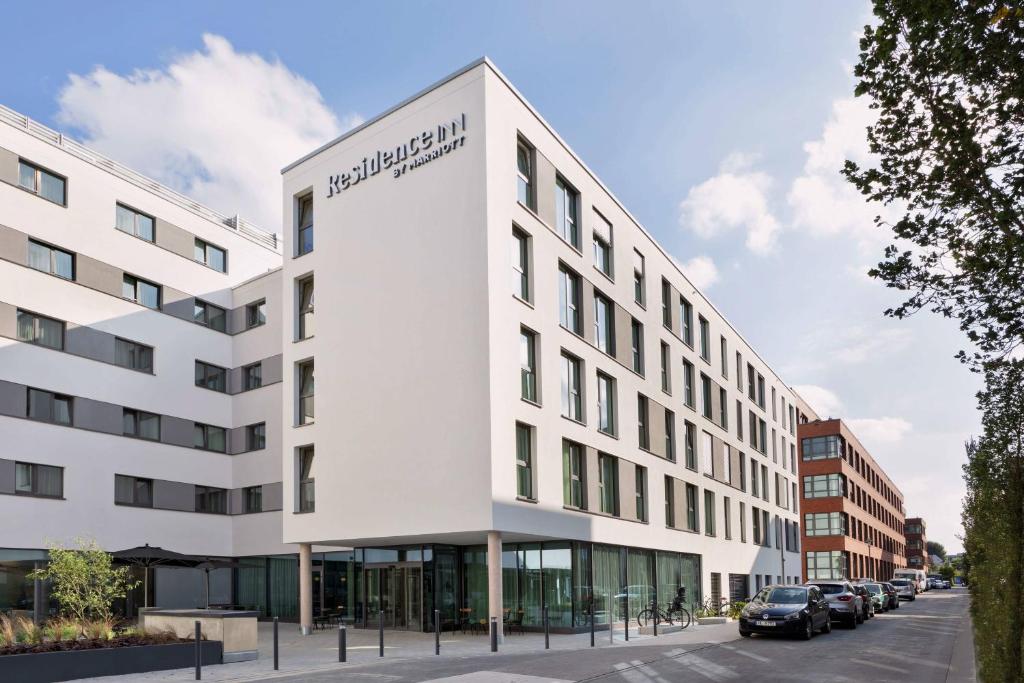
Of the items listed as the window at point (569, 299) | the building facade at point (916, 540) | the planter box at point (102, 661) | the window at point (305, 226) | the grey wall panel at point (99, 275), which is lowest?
the building facade at point (916, 540)

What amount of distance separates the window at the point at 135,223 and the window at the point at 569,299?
54.1 feet

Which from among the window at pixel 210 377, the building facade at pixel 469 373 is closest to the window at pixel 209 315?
the window at pixel 210 377

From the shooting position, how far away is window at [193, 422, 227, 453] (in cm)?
3588

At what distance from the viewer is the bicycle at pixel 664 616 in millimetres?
28691

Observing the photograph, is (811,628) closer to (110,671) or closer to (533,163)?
(533,163)

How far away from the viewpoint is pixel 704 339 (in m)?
42.2

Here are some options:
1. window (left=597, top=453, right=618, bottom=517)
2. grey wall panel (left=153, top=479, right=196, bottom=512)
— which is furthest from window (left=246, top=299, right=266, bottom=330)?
window (left=597, top=453, right=618, bottom=517)

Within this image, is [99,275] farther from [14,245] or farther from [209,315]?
[209,315]

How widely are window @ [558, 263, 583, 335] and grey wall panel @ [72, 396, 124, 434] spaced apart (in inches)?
650

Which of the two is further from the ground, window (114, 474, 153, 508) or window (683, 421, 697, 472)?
window (683, 421, 697, 472)

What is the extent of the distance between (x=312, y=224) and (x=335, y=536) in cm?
958

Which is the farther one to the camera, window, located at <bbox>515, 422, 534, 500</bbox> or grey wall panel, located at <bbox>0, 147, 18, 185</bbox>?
grey wall panel, located at <bbox>0, 147, 18, 185</bbox>

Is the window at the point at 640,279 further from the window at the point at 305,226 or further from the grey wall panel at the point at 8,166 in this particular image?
the grey wall panel at the point at 8,166

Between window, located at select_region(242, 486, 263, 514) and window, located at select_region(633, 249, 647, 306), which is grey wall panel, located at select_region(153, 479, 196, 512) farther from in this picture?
window, located at select_region(633, 249, 647, 306)
